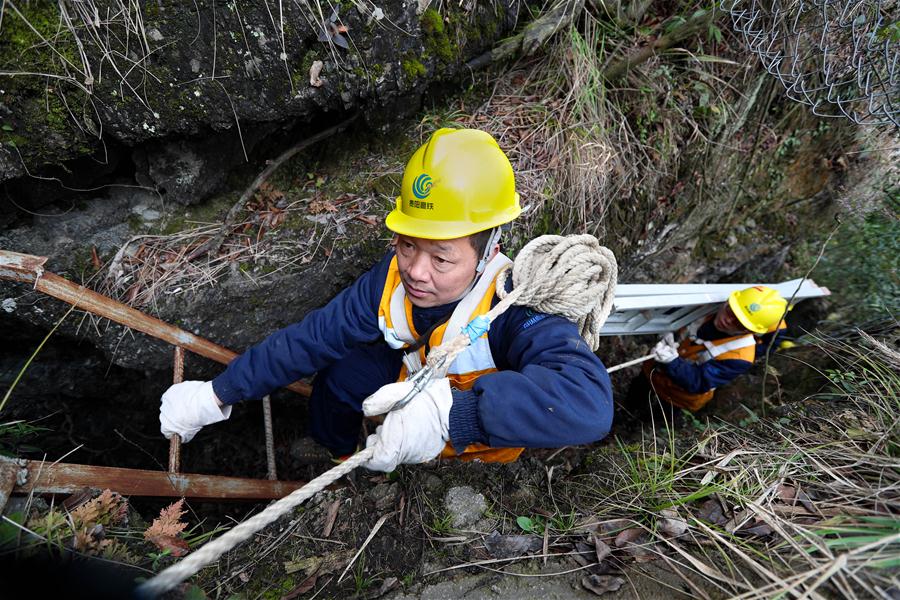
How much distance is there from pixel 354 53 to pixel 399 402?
197 cm

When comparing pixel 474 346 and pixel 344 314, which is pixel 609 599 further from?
pixel 344 314

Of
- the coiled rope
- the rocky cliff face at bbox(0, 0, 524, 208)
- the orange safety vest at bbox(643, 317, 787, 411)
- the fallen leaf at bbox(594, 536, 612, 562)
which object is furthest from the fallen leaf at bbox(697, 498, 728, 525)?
the rocky cliff face at bbox(0, 0, 524, 208)

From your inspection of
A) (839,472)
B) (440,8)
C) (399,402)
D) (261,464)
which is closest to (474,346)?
(399,402)

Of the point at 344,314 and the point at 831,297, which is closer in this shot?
the point at 344,314

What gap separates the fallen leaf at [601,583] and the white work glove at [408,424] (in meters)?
0.71

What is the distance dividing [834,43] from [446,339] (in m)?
4.25

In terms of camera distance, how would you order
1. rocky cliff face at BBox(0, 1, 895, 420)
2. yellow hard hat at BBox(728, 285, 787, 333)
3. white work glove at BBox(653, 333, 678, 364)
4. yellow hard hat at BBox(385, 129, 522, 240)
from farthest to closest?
white work glove at BBox(653, 333, 678, 364)
yellow hard hat at BBox(728, 285, 787, 333)
rocky cliff face at BBox(0, 1, 895, 420)
yellow hard hat at BBox(385, 129, 522, 240)

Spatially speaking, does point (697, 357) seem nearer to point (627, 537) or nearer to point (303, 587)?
point (627, 537)

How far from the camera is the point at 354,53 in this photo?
263cm

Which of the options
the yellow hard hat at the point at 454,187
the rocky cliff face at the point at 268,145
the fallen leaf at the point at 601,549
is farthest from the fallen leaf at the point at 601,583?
the rocky cliff face at the point at 268,145

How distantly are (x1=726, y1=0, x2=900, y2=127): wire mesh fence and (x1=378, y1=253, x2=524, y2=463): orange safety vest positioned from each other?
287cm

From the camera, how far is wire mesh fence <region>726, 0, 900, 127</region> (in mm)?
3299

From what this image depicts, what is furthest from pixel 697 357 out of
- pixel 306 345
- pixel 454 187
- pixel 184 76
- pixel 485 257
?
pixel 184 76

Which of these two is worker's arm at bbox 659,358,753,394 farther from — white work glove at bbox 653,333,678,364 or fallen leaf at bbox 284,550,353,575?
fallen leaf at bbox 284,550,353,575
